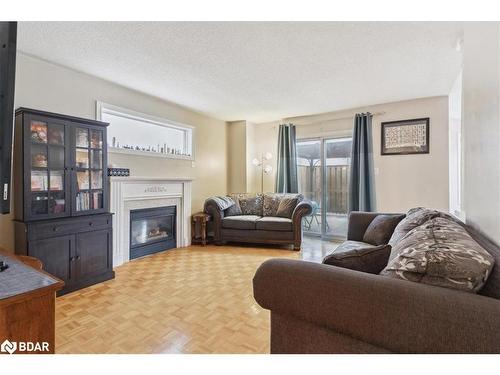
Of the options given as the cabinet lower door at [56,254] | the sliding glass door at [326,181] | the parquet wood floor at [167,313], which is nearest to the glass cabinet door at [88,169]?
the cabinet lower door at [56,254]

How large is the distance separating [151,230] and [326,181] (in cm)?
328

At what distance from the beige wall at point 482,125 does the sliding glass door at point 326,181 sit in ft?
9.81

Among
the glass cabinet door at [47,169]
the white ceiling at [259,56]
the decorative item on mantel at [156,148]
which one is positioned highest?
the white ceiling at [259,56]

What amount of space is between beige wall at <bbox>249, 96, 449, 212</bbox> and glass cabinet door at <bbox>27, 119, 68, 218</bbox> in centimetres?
419

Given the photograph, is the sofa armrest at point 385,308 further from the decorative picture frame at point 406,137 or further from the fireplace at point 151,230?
the decorative picture frame at point 406,137

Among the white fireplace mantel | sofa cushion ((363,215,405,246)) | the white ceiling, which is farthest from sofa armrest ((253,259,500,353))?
the white fireplace mantel

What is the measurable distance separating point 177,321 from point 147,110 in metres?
3.04

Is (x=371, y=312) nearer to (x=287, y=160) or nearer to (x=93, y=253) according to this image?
(x=93, y=253)

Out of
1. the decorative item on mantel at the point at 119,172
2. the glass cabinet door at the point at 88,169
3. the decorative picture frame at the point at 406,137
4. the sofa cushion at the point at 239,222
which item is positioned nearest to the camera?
the glass cabinet door at the point at 88,169

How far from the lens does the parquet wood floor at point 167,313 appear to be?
1.69m

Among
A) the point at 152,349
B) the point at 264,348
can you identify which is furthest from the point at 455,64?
the point at 152,349

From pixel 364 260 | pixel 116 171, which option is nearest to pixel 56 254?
pixel 116 171

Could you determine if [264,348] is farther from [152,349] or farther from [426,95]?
[426,95]

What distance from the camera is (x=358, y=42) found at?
2.37 meters
